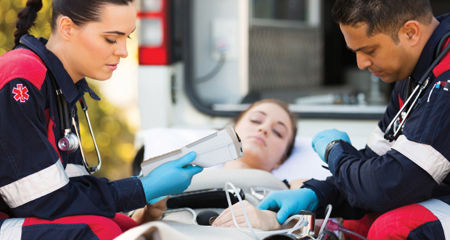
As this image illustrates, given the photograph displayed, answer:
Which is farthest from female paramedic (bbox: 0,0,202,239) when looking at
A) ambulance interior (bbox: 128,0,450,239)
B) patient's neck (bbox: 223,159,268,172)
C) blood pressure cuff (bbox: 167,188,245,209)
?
ambulance interior (bbox: 128,0,450,239)

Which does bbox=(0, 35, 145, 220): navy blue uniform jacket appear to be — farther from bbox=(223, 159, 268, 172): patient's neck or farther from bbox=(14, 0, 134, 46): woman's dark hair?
bbox=(223, 159, 268, 172): patient's neck

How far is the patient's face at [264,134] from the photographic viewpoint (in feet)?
8.07

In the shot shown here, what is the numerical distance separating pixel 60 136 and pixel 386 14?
1188 millimetres

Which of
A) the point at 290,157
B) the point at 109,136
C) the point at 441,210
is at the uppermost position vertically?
the point at 441,210

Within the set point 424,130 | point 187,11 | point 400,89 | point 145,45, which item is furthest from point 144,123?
point 424,130

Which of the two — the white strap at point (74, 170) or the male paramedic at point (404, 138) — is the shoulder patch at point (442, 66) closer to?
the male paramedic at point (404, 138)

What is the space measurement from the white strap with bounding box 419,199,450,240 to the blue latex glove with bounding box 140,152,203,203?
810 mm

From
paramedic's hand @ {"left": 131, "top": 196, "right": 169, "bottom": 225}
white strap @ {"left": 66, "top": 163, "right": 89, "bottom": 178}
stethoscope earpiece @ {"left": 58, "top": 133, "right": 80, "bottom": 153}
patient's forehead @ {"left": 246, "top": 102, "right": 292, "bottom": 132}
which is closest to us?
stethoscope earpiece @ {"left": 58, "top": 133, "right": 80, "bottom": 153}

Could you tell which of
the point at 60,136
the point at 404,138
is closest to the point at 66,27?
the point at 60,136

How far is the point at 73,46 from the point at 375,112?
6.91ft

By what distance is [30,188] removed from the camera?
1273 mm

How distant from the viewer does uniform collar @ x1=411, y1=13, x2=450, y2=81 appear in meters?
1.50

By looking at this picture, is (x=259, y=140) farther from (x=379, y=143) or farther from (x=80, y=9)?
(x=80, y=9)

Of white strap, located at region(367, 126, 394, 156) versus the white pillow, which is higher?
white strap, located at region(367, 126, 394, 156)
